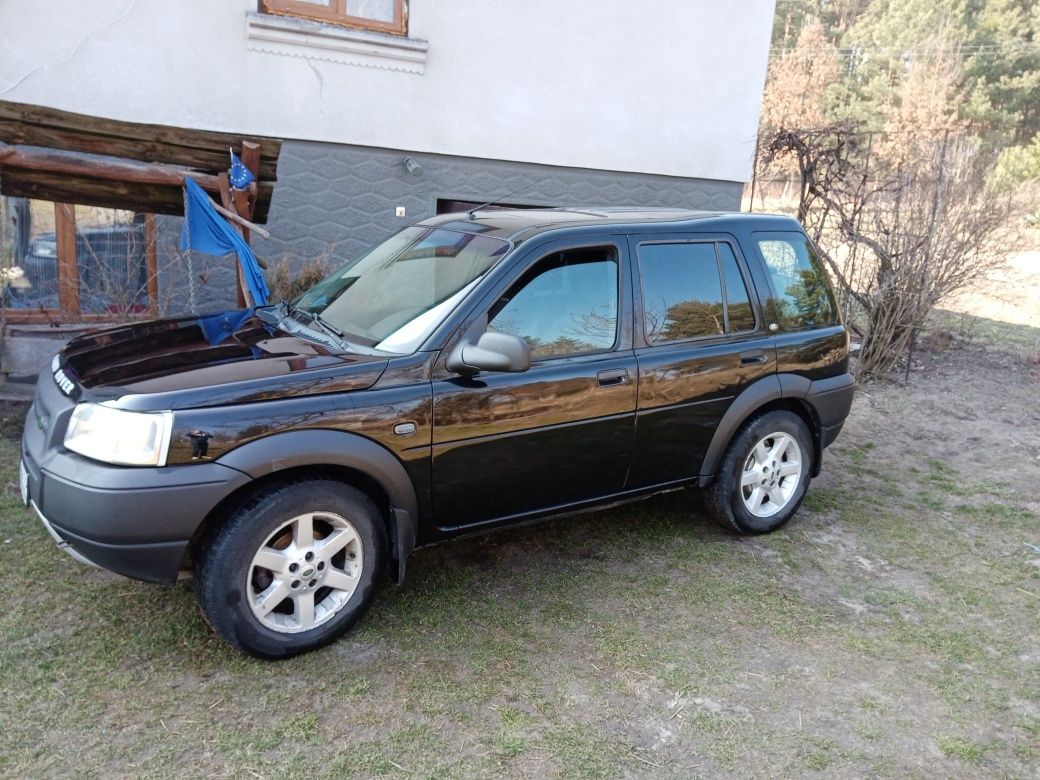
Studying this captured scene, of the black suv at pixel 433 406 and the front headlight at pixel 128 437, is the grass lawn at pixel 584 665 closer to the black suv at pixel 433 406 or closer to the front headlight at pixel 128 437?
the black suv at pixel 433 406

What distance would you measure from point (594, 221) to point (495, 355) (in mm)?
1138

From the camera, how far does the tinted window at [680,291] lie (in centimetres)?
427

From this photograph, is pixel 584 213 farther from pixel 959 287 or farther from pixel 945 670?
pixel 959 287

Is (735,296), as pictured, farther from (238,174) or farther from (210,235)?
(210,235)

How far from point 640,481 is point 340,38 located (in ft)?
18.5

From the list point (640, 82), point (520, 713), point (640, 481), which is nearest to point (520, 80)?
point (640, 82)

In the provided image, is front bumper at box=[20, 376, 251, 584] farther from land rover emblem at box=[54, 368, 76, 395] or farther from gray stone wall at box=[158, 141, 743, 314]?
gray stone wall at box=[158, 141, 743, 314]

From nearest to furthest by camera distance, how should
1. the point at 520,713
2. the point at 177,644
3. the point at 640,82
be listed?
1. the point at 520,713
2. the point at 177,644
3. the point at 640,82

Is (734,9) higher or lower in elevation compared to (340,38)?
higher

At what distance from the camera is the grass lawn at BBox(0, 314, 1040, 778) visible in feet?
9.87

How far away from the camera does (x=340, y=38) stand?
26.0ft

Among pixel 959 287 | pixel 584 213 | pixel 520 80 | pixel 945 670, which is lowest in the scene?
pixel 945 670

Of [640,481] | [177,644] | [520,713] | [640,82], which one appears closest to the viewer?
[520,713]

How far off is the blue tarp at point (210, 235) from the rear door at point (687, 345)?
2665 mm
